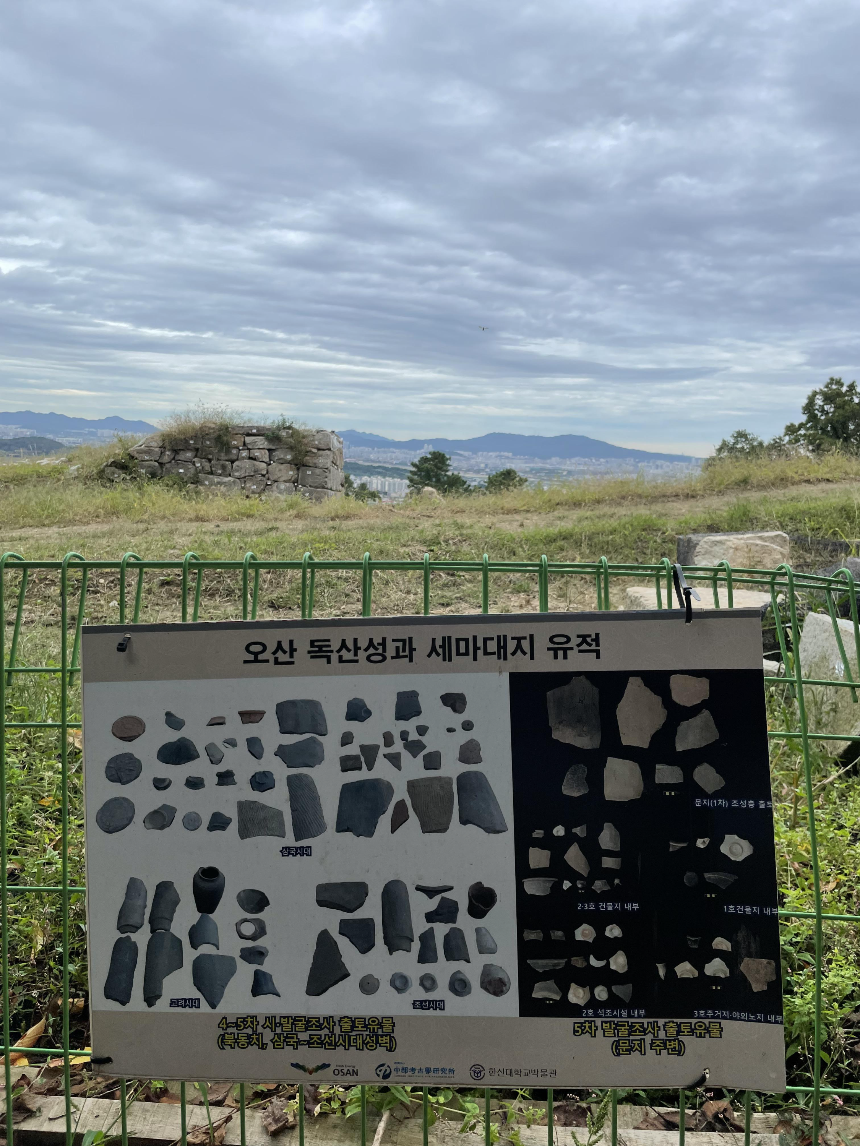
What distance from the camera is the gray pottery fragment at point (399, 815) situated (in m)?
1.83

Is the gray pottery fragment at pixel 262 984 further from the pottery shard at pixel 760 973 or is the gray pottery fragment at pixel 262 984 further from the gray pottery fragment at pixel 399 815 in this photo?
the pottery shard at pixel 760 973

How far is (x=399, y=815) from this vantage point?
1.84 meters

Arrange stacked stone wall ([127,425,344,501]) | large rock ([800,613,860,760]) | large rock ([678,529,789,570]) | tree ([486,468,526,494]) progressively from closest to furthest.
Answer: large rock ([800,613,860,760]) → large rock ([678,529,789,570]) → tree ([486,468,526,494]) → stacked stone wall ([127,425,344,501])

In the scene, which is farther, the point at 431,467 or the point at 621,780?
the point at 431,467

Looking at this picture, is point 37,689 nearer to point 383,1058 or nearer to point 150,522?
point 383,1058

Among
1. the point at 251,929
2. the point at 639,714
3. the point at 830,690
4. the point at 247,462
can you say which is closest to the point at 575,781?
the point at 639,714

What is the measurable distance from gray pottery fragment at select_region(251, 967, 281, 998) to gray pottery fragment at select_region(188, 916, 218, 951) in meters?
0.11

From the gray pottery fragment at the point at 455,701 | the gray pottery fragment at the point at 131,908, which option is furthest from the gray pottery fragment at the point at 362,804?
the gray pottery fragment at the point at 131,908

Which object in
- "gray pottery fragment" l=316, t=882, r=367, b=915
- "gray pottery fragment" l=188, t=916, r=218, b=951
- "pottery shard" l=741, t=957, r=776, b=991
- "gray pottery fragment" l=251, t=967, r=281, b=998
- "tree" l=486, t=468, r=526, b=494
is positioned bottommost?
"gray pottery fragment" l=251, t=967, r=281, b=998

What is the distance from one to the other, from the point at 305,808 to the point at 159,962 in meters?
0.49

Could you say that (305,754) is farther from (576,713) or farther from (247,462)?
(247,462)

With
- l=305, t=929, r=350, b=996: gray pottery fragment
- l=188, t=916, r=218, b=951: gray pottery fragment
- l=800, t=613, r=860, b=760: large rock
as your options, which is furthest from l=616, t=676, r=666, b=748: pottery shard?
l=800, t=613, r=860, b=760: large rock

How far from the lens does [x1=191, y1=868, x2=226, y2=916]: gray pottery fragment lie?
1856mm

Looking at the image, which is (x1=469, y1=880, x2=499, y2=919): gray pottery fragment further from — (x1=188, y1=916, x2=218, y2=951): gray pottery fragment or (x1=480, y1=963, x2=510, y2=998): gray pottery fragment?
(x1=188, y1=916, x2=218, y2=951): gray pottery fragment
